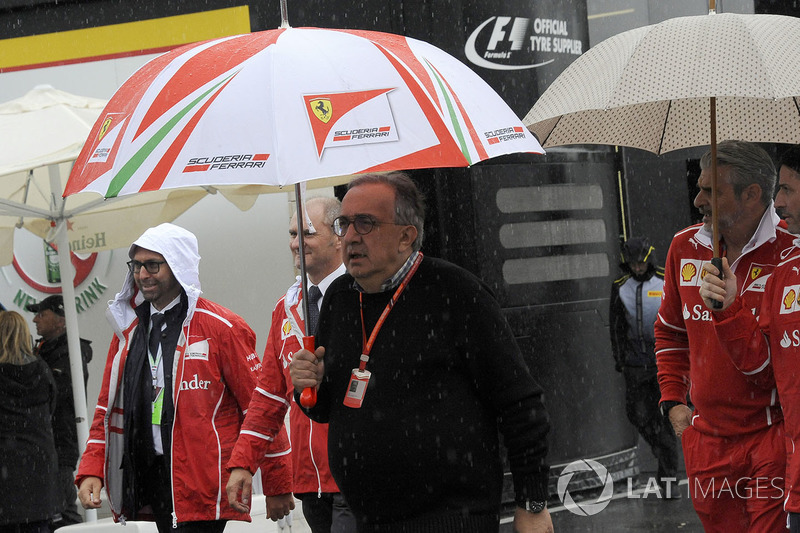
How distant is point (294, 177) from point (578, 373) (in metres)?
6.69

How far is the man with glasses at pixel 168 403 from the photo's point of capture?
5.58 m

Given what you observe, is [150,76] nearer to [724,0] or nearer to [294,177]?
[294,177]

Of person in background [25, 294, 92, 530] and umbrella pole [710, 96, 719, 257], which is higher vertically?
umbrella pole [710, 96, 719, 257]

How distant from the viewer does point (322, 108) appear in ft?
12.0

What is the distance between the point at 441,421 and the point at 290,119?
3.47 ft

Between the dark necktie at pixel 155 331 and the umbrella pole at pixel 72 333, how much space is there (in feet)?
9.43

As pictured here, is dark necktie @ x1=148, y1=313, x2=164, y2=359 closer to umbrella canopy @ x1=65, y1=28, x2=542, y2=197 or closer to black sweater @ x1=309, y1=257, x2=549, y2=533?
umbrella canopy @ x1=65, y1=28, x2=542, y2=197

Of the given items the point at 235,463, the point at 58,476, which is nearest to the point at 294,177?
the point at 235,463

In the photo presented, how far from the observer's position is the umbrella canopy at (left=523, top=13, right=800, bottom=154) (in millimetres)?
4039

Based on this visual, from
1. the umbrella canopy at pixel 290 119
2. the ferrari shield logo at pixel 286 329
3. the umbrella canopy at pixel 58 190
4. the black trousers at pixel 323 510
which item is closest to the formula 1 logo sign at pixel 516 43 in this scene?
the umbrella canopy at pixel 58 190

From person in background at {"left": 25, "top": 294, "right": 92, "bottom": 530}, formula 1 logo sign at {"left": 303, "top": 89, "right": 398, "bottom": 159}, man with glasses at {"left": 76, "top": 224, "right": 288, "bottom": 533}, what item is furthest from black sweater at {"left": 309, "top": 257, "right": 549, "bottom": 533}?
person in background at {"left": 25, "top": 294, "right": 92, "bottom": 530}

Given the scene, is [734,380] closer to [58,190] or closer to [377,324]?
[377,324]

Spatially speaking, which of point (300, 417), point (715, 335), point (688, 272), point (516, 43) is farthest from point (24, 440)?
point (715, 335)

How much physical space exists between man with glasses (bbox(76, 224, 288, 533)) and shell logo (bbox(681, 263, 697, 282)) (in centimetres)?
207
